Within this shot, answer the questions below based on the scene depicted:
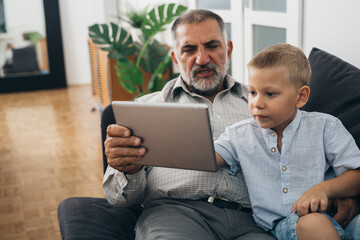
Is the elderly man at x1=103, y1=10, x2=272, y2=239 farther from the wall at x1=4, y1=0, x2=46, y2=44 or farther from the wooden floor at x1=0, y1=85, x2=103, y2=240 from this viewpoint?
the wall at x1=4, y1=0, x2=46, y2=44

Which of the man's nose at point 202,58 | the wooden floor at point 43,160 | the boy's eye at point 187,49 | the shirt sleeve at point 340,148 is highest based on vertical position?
the boy's eye at point 187,49

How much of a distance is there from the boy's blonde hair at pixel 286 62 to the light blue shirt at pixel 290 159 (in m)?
0.12

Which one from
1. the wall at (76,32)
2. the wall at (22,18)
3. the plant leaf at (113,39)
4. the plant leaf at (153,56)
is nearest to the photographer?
the plant leaf at (113,39)

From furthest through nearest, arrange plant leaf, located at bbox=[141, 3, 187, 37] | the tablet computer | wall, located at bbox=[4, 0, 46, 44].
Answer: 1. wall, located at bbox=[4, 0, 46, 44]
2. plant leaf, located at bbox=[141, 3, 187, 37]
3. the tablet computer

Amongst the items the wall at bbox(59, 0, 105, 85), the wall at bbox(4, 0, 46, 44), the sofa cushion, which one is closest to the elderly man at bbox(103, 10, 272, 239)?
the sofa cushion

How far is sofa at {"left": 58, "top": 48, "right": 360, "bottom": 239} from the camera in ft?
4.59

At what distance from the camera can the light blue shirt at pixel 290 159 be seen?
1322 millimetres

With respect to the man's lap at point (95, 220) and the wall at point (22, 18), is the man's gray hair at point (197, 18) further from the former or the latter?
the wall at point (22, 18)

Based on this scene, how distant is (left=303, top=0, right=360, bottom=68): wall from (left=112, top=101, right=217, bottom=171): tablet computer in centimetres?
84

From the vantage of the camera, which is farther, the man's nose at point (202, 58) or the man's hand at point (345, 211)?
the man's nose at point (202, 58)

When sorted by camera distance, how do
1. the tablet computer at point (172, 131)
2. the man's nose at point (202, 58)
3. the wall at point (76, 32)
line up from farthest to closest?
the wall at point (76, 32)
the man's nose at point (202, 58)
the tablet computer at point (172, 131)

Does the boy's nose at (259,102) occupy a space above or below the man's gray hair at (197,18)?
below

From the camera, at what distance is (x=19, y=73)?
607cm

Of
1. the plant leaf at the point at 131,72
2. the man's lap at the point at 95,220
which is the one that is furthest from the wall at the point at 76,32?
the man's lap at the point at 95,220
